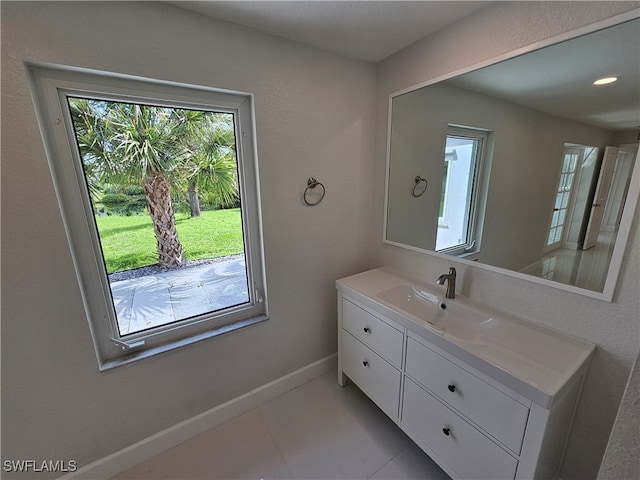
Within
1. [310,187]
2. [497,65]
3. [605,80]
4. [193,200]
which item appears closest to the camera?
[605,80]

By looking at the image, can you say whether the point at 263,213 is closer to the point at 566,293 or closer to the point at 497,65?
the point at 497,65

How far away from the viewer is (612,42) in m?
0.92

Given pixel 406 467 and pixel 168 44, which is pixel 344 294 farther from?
pixel 168 44

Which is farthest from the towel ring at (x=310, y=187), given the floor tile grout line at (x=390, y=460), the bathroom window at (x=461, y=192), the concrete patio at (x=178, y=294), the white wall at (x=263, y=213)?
the floor tile grout line at (x=390, y=460)

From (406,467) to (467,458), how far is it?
0.40 m

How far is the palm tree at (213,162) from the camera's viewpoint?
4.59 ft

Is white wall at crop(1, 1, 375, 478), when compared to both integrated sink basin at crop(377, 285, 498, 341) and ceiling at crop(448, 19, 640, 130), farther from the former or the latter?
ceiling at crop(448, 19, 640, 130)

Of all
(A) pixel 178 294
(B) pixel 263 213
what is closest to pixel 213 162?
(B) pixel 263 213

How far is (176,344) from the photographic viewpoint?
1.43m

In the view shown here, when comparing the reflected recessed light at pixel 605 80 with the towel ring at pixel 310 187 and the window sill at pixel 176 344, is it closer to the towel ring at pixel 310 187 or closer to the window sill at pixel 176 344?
the towel ring at pixel 310 187

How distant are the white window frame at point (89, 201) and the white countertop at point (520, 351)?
92 cm

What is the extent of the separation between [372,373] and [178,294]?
124cm

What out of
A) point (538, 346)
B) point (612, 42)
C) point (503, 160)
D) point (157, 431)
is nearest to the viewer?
point (612, 42)

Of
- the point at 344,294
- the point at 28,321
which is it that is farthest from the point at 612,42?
the point at 28,321
